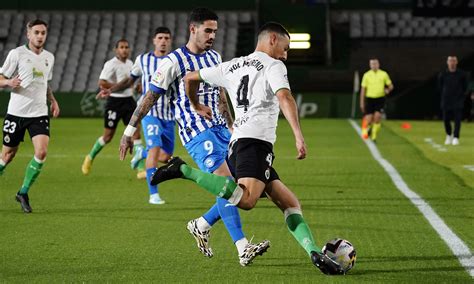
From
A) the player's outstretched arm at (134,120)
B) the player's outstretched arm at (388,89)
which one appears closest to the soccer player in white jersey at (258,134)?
the player's outstretched arm at (134,120)

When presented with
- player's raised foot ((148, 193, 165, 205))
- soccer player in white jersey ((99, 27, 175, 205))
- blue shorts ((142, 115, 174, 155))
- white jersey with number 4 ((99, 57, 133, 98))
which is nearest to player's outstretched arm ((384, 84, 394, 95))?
white jersey with number 4 ((99, 57, 133, 98))

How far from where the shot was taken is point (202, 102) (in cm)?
945

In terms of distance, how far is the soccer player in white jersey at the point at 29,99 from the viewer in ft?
40.5

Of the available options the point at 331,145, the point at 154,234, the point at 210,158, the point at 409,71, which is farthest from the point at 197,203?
the point at 409,71

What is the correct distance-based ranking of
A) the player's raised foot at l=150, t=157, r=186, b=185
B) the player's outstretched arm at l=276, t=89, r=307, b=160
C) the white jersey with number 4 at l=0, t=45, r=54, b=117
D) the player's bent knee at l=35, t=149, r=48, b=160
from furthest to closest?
the white jersey with number 4 at l=0, t=45, r=54, b=117 < the player's bent knee at l=35, t=149, r=48, b=160 < the player's raised foot at l=150, t=157, r=186, b=185 < the player's outstretched arm at l=276, t=89, r=307, b=160

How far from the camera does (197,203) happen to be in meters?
13.1

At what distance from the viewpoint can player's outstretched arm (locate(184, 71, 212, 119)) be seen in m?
8.79

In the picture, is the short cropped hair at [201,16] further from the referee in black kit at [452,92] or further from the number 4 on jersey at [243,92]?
the referee in black kit at [452,92]

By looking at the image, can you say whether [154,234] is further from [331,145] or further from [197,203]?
[331,145]

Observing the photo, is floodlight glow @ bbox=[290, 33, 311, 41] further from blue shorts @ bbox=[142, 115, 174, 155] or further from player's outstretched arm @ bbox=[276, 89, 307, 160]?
player's outstretched arm @ bbox=[276, 89, 307, 160]

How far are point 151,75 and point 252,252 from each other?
19.8 ft

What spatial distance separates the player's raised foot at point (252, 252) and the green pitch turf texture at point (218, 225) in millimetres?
71

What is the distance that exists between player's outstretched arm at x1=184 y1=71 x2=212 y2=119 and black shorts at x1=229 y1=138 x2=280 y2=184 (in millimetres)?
788

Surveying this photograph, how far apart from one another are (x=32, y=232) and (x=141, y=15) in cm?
3478
